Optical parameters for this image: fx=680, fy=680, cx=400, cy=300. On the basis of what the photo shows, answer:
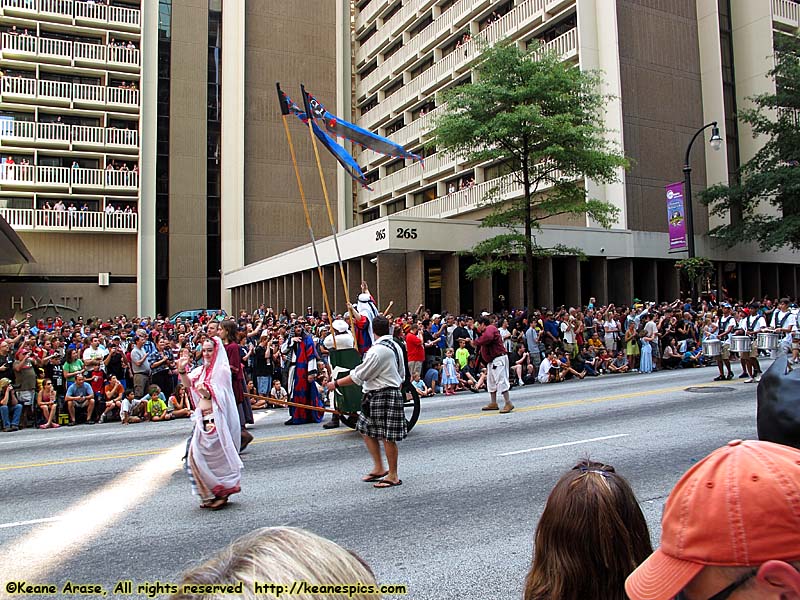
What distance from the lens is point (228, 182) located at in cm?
4256

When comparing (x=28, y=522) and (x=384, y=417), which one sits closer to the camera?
(x=28, y=522)

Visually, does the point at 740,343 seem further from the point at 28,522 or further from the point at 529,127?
the point at 28,522

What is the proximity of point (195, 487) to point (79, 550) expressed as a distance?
52.4 inches

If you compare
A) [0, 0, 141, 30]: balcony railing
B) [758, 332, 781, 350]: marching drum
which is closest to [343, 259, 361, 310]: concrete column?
[758, 332, 781, 350]: marching drum

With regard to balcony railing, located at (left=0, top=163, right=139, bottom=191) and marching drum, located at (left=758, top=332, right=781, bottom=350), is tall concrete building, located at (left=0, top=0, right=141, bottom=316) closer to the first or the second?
balcony railing, located at (left=0, top=163, right=139, bottom=191)

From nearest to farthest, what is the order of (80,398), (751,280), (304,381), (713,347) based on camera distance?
(304,381), (80,398), (713,347), (751,280)

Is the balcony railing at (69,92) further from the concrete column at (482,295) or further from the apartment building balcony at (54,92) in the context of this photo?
the concrete column at (482,295)

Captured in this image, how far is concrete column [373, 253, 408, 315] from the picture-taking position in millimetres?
26891

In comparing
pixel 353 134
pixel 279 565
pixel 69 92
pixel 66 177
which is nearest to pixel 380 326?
pixel 279 565

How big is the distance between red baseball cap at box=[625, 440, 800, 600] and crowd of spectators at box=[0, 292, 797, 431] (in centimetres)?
1144

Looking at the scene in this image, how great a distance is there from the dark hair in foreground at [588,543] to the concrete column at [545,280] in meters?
25.6

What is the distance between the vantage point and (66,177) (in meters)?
39.0

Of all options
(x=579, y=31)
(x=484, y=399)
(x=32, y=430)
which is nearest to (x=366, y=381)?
(x=484, y=399)

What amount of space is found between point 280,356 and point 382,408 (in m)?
9.64
